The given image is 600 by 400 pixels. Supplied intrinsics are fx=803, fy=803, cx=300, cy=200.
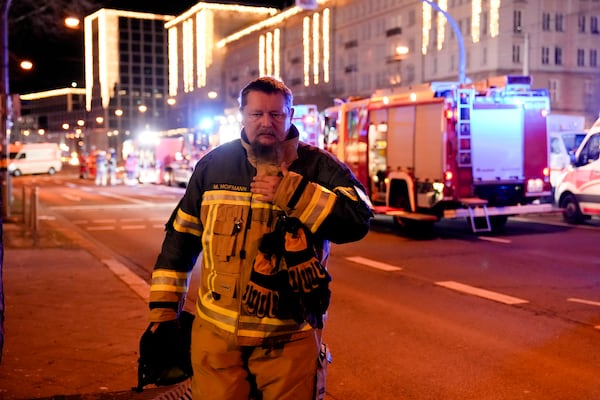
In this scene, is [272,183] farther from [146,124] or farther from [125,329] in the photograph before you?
[146,124]

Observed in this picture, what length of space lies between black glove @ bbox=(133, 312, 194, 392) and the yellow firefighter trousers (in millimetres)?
126

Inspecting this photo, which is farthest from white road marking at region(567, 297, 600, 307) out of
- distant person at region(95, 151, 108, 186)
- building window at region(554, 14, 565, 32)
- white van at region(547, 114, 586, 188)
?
building window at region(554, 14, 565, 32)

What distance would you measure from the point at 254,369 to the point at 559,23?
64798 mm

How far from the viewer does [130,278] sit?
10086 millimetres

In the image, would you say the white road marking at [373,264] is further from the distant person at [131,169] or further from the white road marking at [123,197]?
the distant person at [131,169]

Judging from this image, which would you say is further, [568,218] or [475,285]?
[568,218]

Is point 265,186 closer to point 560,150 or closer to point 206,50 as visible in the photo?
point 560,150

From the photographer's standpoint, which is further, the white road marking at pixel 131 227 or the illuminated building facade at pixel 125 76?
the illuminated building facade at pixel 125 76

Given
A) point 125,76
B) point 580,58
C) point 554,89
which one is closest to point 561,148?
point 554,89

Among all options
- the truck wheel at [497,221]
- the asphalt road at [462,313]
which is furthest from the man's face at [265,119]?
the truck wheel at [497,221]

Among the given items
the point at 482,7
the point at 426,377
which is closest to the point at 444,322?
the point at 426,377

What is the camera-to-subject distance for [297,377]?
2949 mm

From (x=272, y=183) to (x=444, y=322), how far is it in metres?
5.04

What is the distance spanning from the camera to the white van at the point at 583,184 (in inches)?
617
